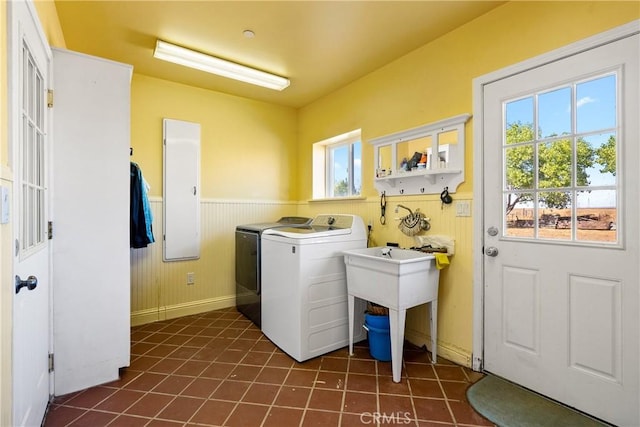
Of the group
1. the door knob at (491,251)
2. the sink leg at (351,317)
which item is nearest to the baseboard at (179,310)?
the sink leg at (351,317)

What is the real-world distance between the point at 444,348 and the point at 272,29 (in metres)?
2.70

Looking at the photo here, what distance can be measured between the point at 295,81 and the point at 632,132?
2.60m

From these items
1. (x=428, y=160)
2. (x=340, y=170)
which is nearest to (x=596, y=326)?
(x=428, y=160)

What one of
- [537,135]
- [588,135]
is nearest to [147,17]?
[537,135]

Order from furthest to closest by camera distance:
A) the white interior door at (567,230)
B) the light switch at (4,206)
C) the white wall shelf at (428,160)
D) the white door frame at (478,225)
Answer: the white wall shelf at (428,160) → the white door frame at (478,225) → the white interior door at (567,230) → the light switch at (4,206)

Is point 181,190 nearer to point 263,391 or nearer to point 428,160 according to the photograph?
point 263,391

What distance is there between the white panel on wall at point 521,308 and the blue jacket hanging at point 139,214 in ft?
9.00

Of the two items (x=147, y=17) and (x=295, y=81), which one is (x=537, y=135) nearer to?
(x=295, y=81)

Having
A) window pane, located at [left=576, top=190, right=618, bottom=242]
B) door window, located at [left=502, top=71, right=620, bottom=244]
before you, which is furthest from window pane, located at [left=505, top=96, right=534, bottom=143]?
window pane, located at [left=576, top=190, right=618, bottom=242]

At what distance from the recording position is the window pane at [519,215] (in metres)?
1.86

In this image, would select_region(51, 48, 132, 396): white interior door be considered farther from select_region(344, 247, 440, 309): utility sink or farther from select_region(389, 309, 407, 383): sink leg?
select_region(389, 309, 407, 383): sink leg

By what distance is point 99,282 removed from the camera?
6.20ft

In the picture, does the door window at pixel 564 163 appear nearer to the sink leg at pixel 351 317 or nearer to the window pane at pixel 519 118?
the window pane at pixel 519 118

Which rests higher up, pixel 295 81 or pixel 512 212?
pixel 295 81
